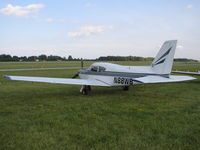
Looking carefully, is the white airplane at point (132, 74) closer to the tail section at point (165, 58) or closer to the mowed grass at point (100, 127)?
the tail section at point (165, 58)

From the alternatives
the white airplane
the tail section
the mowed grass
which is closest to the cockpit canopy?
the white airplane

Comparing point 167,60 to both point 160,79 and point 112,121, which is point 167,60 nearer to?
point 160,79

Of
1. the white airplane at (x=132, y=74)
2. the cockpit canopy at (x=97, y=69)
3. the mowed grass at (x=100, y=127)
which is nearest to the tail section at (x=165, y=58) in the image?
the white airplane at (x=132, y=74)

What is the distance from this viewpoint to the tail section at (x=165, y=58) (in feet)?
32.9

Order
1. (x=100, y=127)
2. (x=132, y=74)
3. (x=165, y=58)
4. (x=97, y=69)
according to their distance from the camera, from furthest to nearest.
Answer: (x=97, y=69), (x=132, y=74), (x=165, y=58), (x=100, y=127)

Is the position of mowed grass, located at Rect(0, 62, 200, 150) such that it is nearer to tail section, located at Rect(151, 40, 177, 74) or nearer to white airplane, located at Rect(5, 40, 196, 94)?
white airplane, located at Rect(5, 40, 196, 94)

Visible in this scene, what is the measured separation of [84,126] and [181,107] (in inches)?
168

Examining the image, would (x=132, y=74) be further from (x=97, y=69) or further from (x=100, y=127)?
(x=100, y=127)

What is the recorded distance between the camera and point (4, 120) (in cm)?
607

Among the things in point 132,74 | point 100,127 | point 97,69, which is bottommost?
point 100,127

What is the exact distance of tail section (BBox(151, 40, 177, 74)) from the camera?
10031mm

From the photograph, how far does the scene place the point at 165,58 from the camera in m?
10.2

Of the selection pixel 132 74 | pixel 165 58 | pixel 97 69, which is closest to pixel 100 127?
pixel 132 74

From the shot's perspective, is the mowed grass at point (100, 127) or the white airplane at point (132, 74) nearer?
the mowed grass at point (100, 127)
